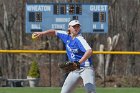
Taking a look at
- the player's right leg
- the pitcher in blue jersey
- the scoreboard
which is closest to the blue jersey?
the pitcher in blue jersey

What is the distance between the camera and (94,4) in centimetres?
1994

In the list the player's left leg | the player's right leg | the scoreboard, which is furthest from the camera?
the scoreboard

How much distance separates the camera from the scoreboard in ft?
64.2

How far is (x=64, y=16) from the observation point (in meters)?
19.5

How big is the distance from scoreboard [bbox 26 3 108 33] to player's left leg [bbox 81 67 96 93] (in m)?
11.0

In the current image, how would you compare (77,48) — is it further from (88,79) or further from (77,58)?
(88,79)

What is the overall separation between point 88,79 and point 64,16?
1122 cm

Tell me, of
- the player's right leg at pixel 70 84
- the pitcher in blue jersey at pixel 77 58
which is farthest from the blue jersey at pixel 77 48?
the player's right leg at pixel 70 84

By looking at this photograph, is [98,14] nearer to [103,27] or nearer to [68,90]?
[103,27]

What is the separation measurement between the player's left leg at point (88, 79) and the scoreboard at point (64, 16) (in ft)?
36.0

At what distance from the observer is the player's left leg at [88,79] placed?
330 inches

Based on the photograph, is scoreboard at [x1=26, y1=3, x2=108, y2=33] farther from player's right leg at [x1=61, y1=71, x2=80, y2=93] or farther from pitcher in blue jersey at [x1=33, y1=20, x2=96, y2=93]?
player's right leg at [x1=61, y1=71, x2=80, y2=93]

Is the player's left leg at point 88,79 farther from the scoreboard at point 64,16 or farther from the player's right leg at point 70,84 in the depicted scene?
the scoreboard at point 64,16

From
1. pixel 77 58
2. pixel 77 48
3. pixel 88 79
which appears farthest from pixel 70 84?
pixel 77 48
